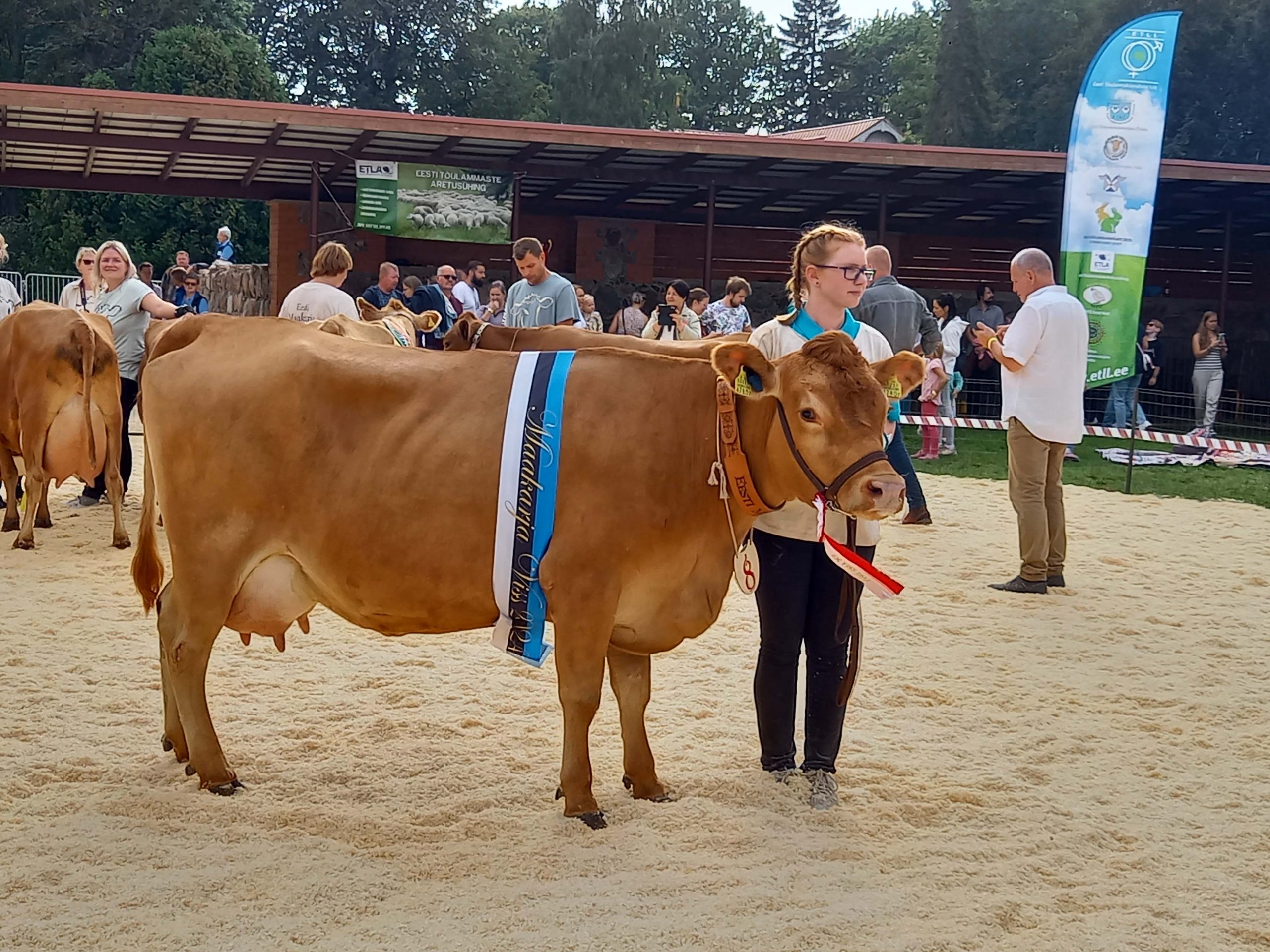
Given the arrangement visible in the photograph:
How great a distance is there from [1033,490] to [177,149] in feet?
39.7

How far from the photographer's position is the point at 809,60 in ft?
210

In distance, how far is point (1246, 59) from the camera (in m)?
38.0

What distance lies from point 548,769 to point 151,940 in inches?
63.4

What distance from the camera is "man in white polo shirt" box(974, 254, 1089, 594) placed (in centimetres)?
732

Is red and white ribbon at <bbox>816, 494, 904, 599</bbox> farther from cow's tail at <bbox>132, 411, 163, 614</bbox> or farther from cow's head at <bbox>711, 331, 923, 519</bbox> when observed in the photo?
cow's tail at <bbox>132, 411, 163, 614</bbox>

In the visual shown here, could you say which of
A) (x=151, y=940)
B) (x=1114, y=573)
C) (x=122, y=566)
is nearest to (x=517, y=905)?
(x=151, y=940)

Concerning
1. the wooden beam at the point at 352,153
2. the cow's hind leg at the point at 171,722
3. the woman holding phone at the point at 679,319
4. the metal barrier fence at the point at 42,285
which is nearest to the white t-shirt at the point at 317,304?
the cow's hind leg at the point at 171,722

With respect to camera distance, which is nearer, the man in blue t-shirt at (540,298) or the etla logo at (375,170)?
the man in blue t-shirt at (540,298)

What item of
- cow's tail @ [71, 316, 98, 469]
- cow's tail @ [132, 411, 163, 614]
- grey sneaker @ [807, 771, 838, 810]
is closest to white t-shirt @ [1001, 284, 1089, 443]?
grey sneaker @ [807, 771, 838, 810]

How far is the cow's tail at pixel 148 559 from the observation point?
451 cm

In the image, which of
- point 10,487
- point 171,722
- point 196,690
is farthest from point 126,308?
point 196,690

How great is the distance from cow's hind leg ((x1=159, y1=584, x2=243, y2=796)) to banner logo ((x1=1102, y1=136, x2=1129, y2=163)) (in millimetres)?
12257

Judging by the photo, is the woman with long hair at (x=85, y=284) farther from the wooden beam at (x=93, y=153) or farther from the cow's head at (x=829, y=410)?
the cow's head at (x=829, y=410)

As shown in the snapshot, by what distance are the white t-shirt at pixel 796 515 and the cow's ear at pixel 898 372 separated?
0.77ft
